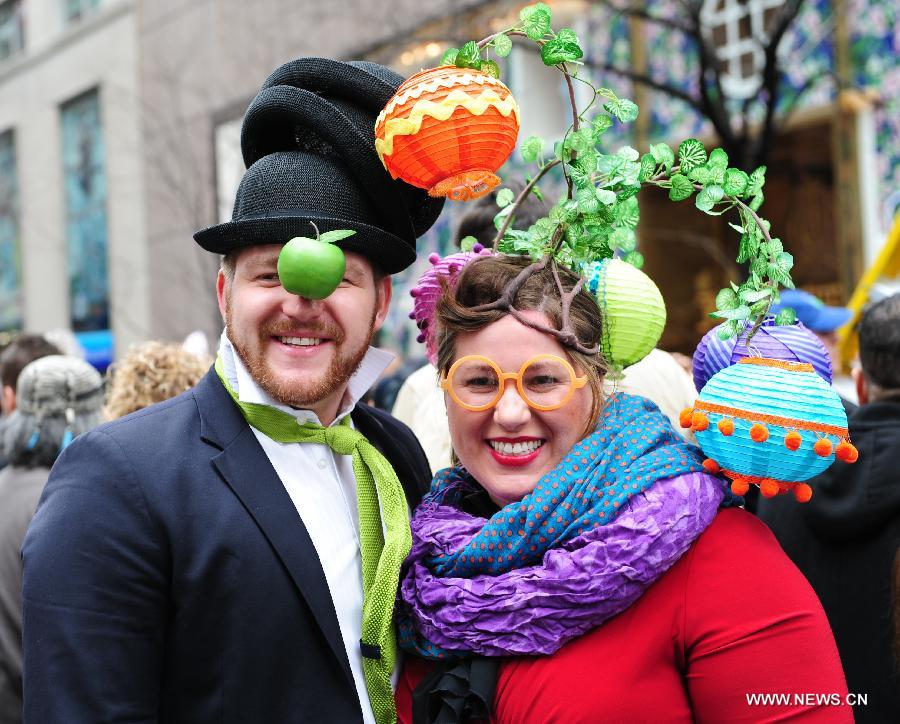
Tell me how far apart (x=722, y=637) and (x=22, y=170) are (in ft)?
58.4

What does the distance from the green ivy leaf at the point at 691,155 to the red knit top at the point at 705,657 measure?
29.6 inches

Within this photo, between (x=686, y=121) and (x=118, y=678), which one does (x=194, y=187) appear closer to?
(x=686, y=121)

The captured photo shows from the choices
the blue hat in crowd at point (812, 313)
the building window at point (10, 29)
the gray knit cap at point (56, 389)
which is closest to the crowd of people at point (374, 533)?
the gray knit cap at point (56, 389)

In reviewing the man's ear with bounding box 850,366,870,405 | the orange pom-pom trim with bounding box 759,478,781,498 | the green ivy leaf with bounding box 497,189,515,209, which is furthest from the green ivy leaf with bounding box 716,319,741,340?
the man's ear with bounding box 850,366,870,405

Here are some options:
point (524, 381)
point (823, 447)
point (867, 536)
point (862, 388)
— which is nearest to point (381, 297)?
point (524, 381)

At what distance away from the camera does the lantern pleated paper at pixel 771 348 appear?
1958mm

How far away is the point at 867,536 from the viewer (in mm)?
2842

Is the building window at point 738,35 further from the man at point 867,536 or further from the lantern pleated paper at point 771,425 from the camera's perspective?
the lantern pleated paper at point 771,425

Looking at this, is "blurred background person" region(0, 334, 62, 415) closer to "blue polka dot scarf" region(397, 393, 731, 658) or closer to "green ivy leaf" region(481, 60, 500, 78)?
"blue polka dot scarf" region(397, 393, 731, 658)

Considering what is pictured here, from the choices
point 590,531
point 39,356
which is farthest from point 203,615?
point 39,356

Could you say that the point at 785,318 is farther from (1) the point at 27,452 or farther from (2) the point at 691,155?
(1) the point at 27,452

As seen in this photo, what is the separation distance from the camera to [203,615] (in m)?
1.84

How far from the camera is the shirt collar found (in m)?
2.08

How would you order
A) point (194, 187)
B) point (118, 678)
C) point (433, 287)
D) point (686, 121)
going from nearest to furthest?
point (118, 678) → point (433, 287) → point (686, 121) → point (194, 187)
